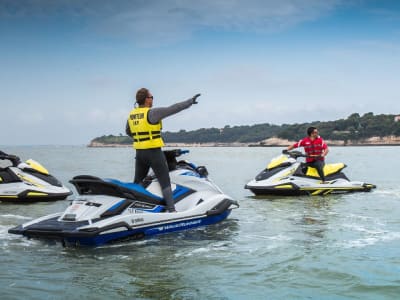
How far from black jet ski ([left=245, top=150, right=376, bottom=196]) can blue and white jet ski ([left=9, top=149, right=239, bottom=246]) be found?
4.52 metres

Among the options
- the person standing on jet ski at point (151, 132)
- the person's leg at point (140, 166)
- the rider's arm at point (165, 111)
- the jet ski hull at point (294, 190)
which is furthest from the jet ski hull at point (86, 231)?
the jet ski hull at point (294, 190)

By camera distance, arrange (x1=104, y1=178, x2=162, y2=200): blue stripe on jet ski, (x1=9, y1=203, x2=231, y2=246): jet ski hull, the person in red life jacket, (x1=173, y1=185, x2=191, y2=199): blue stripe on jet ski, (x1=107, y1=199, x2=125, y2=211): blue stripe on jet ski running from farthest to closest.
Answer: the person in red life jacket
(x1=173, y1=185, x2=191, y2=199): blue stripe on jet ski
(x1=104, y1=178, x2=162, y2=200): blue stripe on jet ski
(x1=107, y1=199, x2=125, y2=211): blue stripe on jet ski
(x1=9, y1=203, x2=231, y2=246): jet ski hull

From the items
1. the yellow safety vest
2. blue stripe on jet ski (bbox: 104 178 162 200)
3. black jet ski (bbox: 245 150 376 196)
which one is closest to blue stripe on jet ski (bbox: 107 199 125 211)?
blue stripe on jet ski (bbox: 104 178 162 200)

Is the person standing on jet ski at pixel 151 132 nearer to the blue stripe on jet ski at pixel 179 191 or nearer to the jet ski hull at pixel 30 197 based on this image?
the blue stripe on jet ski at pixel 179 191

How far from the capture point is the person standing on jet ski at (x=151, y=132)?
653 centimetres

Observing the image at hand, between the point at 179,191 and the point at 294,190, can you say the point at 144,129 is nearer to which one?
the point at 179,191

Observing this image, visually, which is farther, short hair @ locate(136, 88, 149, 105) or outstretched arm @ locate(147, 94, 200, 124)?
short hair @ locate(136, 88, 149, 105)

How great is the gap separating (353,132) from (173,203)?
413ft

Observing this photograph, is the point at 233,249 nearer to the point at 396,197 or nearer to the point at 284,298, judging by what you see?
the point at 284,298

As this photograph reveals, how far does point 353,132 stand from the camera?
417 ft

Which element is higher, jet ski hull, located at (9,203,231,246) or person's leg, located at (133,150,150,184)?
person's leg, located at (133,150,150,184)

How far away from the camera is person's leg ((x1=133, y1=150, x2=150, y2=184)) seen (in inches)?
269

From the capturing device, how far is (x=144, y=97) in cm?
671

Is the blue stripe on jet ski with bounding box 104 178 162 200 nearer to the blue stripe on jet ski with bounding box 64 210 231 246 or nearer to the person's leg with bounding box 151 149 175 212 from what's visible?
the person's leg with bounding box 151 149 175 212
